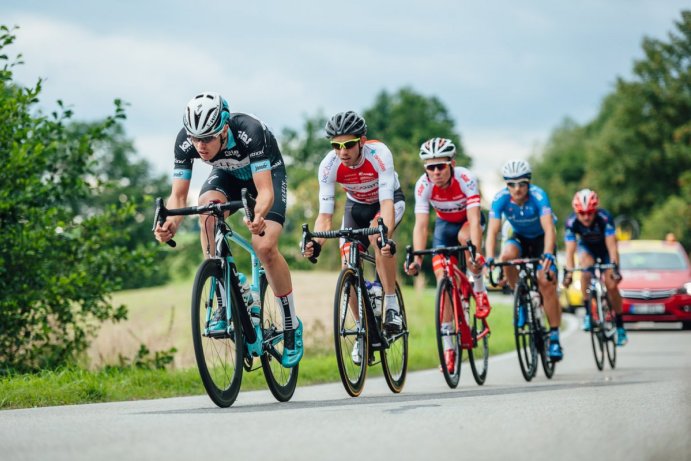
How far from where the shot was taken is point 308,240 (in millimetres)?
9648

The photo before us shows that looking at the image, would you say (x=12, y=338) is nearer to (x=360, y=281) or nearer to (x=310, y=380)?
(x=310, y=380)

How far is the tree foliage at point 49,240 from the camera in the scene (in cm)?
1255

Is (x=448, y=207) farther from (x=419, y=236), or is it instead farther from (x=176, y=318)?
(x=176, y=318)

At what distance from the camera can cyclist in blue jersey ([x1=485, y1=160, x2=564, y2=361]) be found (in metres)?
12.9

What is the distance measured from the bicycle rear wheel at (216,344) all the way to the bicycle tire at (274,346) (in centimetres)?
61

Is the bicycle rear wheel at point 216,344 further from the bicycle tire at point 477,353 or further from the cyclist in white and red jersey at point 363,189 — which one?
the bicycle tire at point 477,353

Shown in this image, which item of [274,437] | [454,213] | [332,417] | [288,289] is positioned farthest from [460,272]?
[274,437]

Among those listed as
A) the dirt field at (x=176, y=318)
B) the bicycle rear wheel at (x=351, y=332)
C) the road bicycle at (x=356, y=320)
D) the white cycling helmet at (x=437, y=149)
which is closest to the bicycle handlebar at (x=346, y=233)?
the road bicycle at (x=356, y=320)

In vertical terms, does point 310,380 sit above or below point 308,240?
below

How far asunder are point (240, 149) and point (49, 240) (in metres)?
5.39

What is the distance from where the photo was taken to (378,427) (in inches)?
266

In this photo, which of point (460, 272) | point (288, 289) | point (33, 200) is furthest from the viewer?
point (33, 200)

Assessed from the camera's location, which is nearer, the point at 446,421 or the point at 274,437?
the point at 274,437

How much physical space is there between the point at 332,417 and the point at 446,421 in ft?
2.47
